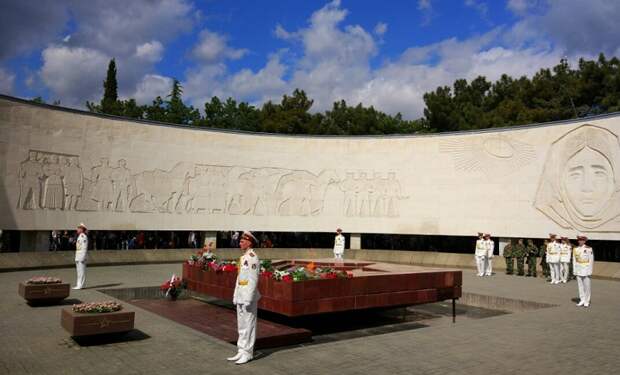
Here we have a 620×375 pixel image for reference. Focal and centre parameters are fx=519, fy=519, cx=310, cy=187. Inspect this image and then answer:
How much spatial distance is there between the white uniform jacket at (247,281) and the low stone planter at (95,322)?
5.90 feet

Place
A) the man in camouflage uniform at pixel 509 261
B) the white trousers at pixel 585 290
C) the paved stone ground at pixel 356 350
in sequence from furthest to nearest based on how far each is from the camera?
1. the man in camouflage uniform at pixel 509 261
2. the white trousers at pixel 585 290
3. the paved stone ground at pixel 356 350

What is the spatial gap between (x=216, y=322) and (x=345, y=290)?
94.5 inches

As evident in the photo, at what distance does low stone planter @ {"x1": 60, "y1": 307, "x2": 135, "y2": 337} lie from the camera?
7.02 m

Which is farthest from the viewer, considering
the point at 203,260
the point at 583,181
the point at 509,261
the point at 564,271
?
the point at 509,261

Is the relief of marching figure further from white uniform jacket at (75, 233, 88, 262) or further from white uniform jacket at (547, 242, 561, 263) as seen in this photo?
white uniform jacket at (75, 233, 88, 262)

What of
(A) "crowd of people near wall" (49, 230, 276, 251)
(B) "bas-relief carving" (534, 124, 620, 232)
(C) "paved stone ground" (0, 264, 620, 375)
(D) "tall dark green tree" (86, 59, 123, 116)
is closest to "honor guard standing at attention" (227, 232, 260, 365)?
(C) "paved stone ground" (0, 264, 620, 375)

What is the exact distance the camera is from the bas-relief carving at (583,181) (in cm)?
1841

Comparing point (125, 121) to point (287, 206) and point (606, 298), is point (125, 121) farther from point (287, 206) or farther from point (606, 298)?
point (606, 298)

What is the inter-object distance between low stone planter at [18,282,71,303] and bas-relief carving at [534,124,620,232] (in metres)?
17.2

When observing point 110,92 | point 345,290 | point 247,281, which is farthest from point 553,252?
point 110,92

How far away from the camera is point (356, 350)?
7.25 meters

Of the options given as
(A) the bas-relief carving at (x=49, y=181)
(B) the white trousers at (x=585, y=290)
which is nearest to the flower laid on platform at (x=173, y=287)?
(A) the bas-relief carving at (x=49, y=181)

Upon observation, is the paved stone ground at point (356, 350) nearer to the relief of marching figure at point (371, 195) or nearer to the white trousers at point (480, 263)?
the white trousers at point (480, 263)

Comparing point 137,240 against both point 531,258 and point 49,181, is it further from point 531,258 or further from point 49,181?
point 531,258
